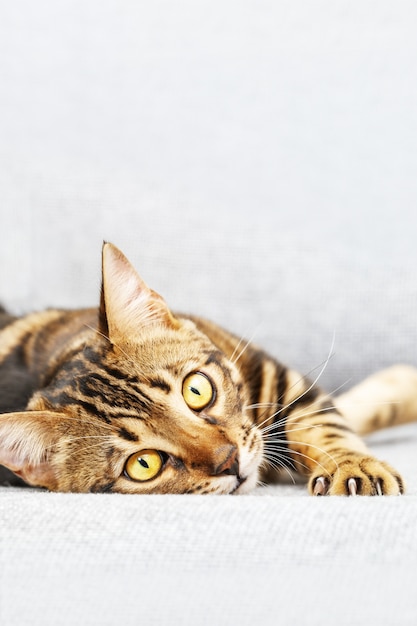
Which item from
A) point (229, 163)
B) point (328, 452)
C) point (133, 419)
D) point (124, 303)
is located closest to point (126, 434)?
point (133, 419)

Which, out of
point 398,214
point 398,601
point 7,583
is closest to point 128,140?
point 398,214

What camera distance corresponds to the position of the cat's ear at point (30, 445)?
1173mm

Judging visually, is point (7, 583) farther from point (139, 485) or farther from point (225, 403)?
point (225, 403)

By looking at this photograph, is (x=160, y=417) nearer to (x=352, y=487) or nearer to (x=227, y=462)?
(x=227, y=462)

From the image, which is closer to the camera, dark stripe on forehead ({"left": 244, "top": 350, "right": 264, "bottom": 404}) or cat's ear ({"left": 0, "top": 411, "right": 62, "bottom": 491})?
cat's ear ({"left": 0, "top": 411, "right": 62, "bottom": 491})

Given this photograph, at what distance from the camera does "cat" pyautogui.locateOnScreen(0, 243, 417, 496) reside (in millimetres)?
1163

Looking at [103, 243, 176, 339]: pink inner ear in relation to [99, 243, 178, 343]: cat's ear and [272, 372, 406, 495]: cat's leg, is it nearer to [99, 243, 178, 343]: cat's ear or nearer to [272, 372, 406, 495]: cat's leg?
[99, 243, 178, 343]: cat's ear

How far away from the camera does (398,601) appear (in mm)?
814

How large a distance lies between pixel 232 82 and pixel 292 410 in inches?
41.1

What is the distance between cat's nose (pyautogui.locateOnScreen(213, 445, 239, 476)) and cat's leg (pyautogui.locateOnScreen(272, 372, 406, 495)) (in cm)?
13

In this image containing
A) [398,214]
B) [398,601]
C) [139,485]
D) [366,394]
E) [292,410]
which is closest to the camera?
[398,601]

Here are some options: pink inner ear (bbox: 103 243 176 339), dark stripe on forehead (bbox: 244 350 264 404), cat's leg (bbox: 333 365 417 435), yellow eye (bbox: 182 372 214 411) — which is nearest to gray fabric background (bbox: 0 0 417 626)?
cat's leg (bbox: 333 365 417 435)

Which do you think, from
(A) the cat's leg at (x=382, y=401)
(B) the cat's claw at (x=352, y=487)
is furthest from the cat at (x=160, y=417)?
(A) the cat's leg at (x=382, y=401)

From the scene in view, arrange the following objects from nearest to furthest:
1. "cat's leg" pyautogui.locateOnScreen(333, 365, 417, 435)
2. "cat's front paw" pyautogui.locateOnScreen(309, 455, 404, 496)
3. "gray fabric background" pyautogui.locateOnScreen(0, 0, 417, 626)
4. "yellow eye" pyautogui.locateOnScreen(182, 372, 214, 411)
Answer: "cat's front paw" pyautogui.locateOnScreen(309, 455, 404, 496) → "yellow eye" pyautogui.locateOnScreen(182, 372, 214, 411) → "cat's leg" pyautogui.locateOnScreen(333, 365, 417, 435) → "gray fabric background" pyautogui.locateOnScreen(0, 0, 417, 626)
